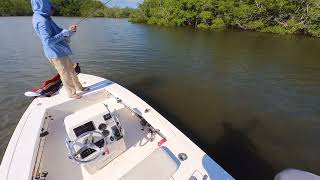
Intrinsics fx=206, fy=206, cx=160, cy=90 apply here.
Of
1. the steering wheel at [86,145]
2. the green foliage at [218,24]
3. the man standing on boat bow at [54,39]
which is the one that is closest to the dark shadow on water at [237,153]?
the steering wheel at [86,145]

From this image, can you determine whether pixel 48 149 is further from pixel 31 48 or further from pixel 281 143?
pixel 31 48

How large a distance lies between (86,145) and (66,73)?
1.95 meters

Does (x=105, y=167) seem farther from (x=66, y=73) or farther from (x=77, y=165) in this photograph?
(x=66, y=73)

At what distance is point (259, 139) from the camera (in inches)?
199

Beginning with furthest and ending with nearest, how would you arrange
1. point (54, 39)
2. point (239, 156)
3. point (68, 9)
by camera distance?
point (68, 9), point (239, 156), point (54, 39)

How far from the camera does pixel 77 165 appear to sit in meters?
3.38

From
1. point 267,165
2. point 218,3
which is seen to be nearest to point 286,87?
point 267,165

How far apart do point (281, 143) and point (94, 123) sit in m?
4.35

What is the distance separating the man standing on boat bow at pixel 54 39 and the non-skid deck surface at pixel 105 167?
74 centimetres

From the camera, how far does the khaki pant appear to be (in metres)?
4.05

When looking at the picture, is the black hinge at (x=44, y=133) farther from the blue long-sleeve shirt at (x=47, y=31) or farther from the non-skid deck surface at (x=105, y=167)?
the blue long-sleeve shirt at (x=47, y=31)

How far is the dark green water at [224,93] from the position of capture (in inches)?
185

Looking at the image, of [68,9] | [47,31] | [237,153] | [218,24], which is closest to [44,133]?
[47,31]

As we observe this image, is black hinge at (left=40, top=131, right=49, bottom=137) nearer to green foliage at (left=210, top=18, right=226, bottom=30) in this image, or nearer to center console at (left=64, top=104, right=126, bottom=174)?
center console at (left=64, top=104, right=126, bottom=174)
